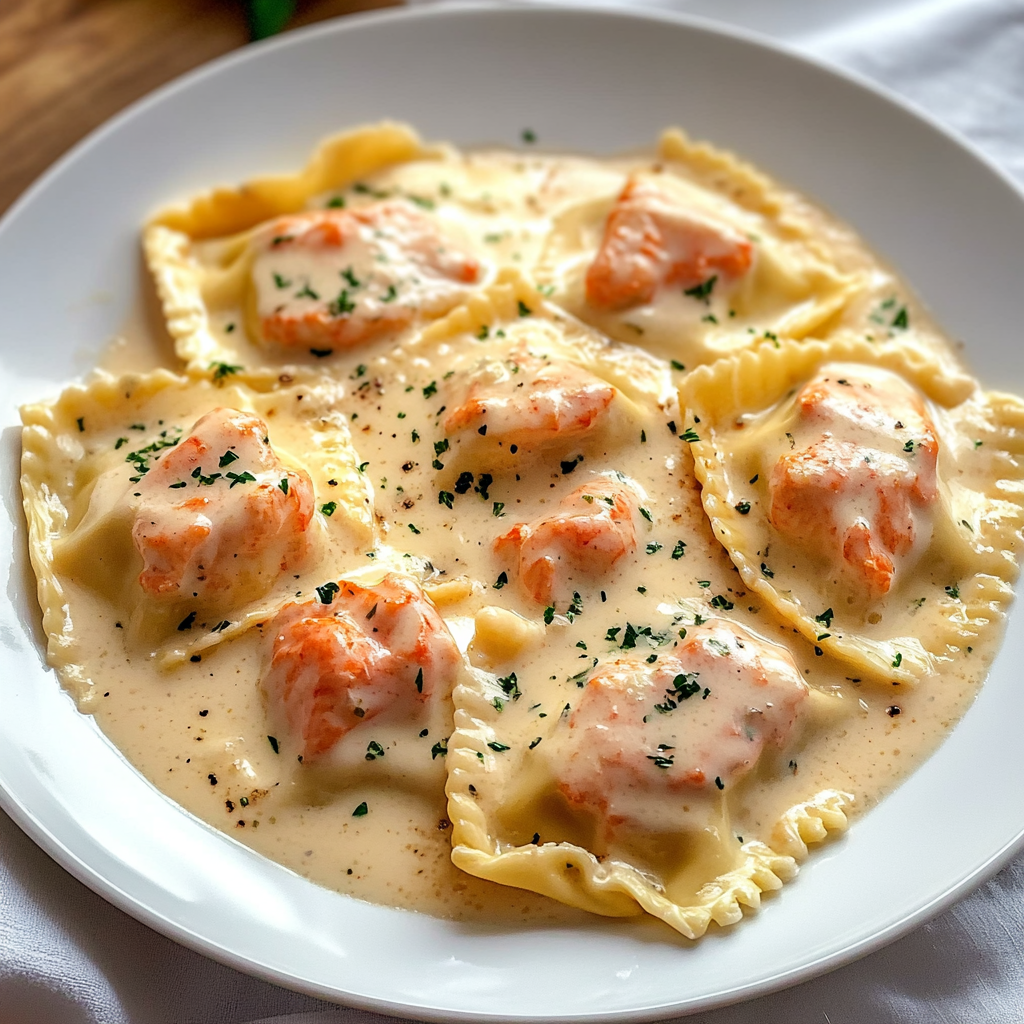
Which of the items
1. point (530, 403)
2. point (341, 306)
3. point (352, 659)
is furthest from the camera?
point (341, 306)

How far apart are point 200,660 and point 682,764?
199cm

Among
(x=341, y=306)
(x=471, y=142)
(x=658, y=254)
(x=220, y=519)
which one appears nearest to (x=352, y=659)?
(x=220, y=519)

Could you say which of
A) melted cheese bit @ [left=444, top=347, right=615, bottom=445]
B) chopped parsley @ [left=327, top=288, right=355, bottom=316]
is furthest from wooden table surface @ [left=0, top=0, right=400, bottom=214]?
melted cheese bit @ [left=444, top=347, right=615, bottom=445]

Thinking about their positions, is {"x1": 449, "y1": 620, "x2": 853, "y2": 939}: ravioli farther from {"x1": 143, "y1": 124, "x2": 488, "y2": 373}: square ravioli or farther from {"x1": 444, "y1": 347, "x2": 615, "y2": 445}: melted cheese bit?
{"x1": 143, "y1": 124, "x2": 488, "y2": 373}: square ravioli

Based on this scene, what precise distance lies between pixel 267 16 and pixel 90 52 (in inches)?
47.8

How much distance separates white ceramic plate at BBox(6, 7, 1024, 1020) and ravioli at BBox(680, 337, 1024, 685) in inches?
13.7

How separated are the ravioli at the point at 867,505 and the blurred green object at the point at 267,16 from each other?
13.5 ft

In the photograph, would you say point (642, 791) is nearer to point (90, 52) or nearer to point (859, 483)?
point (859, 483)

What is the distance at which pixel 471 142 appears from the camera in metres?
6.98

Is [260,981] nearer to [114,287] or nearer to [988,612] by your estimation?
[988,612]

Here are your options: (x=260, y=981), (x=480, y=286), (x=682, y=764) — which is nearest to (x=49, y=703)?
(x=260, y=981)

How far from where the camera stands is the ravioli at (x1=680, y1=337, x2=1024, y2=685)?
4.80 metres

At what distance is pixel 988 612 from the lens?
4875 millimetres

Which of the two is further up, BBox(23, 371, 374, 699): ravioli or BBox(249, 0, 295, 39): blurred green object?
BBox(249, 0, 295, 39): blurred green object
